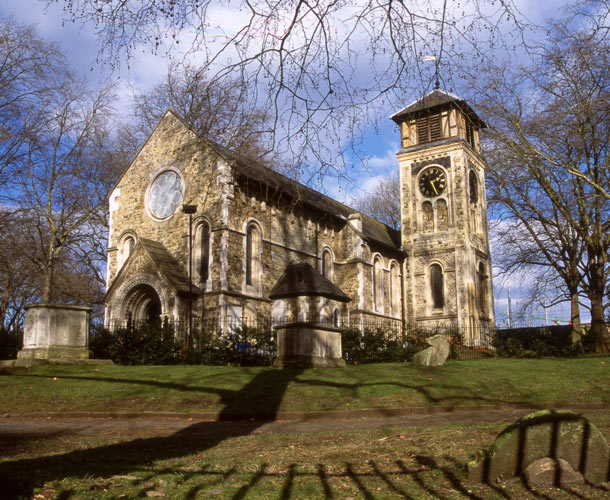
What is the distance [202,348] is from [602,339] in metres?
16.5

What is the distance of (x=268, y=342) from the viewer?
18.4 m

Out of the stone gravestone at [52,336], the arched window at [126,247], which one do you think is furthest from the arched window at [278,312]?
the arched window at [126,247]

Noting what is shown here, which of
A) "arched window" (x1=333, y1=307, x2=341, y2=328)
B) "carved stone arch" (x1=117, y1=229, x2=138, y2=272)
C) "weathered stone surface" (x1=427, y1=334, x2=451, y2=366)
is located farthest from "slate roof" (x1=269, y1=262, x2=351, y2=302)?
"carved stone arch" (x1=117, y1=229, x2=138, y2=272)

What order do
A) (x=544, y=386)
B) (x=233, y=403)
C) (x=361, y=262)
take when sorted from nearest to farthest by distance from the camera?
(x=233, y=403)
(x=544, y=386)
(x=361, y=262)

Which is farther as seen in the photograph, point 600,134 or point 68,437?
point 600,134

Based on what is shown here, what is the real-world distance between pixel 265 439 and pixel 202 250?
17412 millimetres

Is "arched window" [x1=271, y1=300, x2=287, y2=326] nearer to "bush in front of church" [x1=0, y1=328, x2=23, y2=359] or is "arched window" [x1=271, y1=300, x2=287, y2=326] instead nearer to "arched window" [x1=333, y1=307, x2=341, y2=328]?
"arched window" [x1=333, y1=307, x2=341, y2=328]

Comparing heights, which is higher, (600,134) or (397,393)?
(600,134)

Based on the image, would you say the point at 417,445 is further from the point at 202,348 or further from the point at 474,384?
the point at 202,348

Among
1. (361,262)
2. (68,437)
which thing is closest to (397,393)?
(68,437)

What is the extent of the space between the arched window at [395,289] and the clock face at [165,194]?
49.2 ft

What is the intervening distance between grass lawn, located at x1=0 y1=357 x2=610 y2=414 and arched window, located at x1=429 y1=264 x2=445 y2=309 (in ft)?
65.2

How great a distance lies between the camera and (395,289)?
36.3 m

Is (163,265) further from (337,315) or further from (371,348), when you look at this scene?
(371,348)
